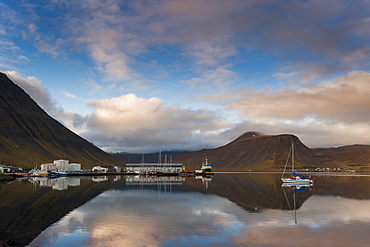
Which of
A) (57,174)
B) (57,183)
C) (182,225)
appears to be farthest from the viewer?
(57,174)

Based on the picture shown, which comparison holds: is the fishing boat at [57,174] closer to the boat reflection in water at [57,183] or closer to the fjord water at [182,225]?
the boat reflection in water at [57,183]

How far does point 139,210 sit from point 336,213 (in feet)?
81.9

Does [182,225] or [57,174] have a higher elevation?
[57,174]


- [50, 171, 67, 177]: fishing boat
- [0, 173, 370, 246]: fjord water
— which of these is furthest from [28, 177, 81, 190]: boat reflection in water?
[50, 171, 67, 177]: fishing boat

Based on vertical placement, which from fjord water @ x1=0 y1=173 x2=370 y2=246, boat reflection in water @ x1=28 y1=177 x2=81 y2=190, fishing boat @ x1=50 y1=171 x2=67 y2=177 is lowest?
fjord water @ x1=0 y1=173 x2=370 y2=246

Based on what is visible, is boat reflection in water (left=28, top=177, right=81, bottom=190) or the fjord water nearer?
the fjord water

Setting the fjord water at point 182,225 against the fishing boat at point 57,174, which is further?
the fishing boat at point 57,174

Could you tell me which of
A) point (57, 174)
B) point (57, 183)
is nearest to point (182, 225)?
point (57, 183)

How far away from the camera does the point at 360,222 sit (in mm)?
36062

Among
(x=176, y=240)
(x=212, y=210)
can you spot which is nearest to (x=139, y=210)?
(x=212, y=210)

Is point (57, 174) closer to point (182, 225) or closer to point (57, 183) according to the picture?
point (57, 183)

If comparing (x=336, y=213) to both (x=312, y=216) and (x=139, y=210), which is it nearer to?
(x=312, y=216)

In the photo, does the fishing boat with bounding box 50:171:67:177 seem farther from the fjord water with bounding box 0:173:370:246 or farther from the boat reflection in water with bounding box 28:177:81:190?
the fjord water with bounding box 0:173:370:246

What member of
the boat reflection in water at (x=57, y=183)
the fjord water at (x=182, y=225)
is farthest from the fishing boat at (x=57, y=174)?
the fjord water at (x=182, y=225)
